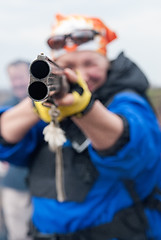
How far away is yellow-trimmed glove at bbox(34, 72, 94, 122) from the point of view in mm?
918

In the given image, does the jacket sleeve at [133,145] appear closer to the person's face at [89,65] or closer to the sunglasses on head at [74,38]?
the person's face at [89,65]

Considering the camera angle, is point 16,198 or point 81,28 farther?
point 16,198

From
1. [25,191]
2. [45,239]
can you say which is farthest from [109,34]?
[25,191]

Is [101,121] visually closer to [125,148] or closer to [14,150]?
[125,148]

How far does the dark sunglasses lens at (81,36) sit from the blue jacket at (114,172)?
25 cm

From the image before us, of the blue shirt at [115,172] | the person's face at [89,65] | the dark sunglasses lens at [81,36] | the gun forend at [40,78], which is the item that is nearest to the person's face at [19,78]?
the blue shirt at [115,172]

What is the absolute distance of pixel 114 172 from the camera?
1.29 metres

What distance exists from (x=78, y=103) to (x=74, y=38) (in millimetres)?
415

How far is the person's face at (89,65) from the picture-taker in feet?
4.54

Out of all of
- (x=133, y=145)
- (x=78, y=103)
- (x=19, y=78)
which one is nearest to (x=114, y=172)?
(x=133, y=145)

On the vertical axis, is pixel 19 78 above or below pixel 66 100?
below

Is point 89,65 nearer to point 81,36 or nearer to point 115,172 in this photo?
point 81,36

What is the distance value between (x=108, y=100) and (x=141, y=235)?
1.90 ft

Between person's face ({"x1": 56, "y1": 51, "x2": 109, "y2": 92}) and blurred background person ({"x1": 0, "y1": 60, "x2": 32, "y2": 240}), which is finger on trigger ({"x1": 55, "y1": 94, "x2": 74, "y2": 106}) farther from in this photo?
blurred background person ({"x1": 0, "y1": 60, "x2": 32, "y2": 240})
